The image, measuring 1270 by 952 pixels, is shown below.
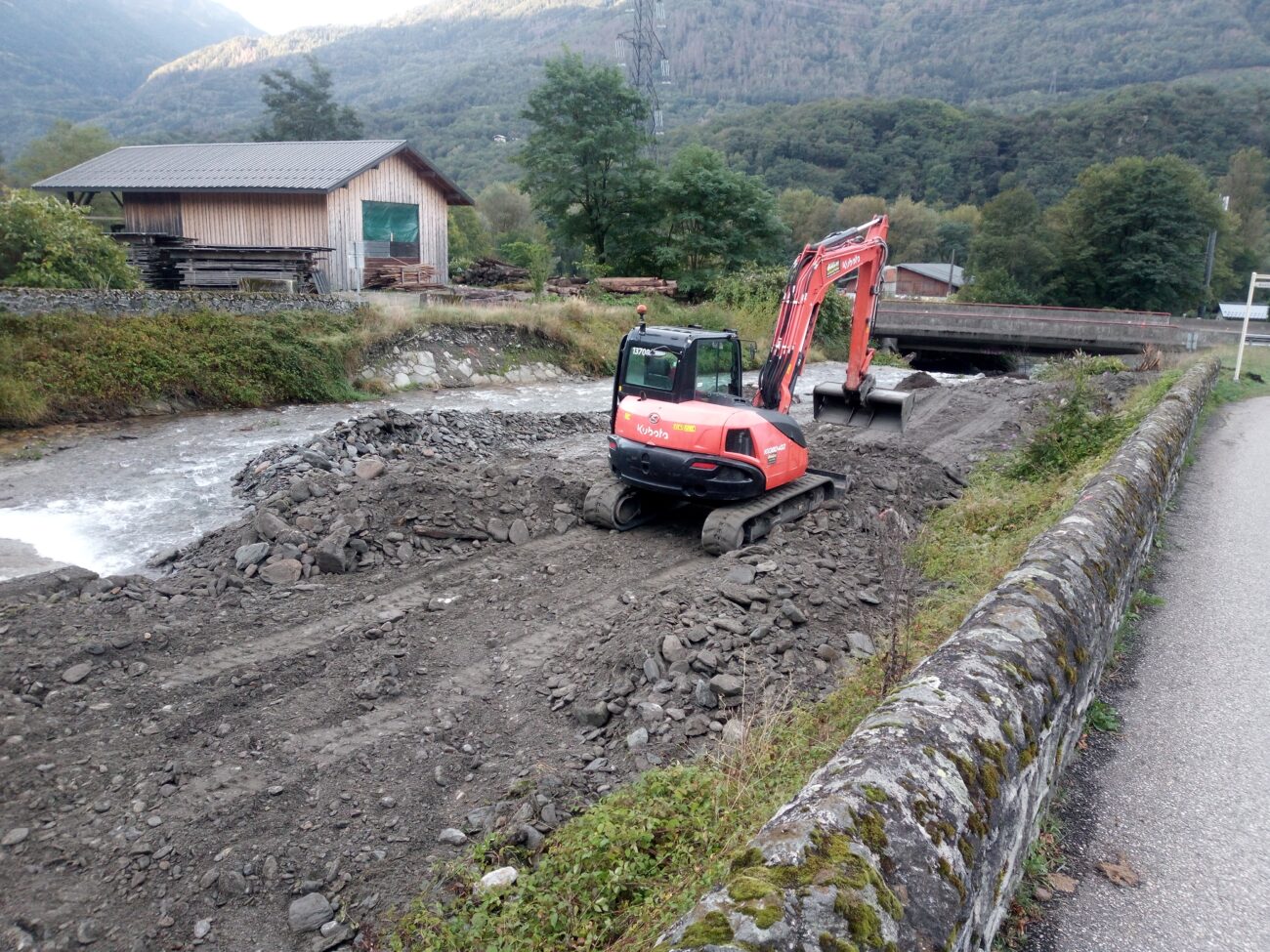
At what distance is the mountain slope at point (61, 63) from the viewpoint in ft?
413

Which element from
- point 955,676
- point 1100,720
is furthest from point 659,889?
point 1100,720

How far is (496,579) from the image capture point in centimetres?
888

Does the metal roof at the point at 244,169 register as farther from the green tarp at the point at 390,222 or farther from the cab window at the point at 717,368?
the cab window at the point at 717,368

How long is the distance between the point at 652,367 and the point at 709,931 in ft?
27.0

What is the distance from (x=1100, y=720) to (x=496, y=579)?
18.1 ft

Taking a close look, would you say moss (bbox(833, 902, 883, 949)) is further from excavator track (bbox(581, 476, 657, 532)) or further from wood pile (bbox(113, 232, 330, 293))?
wood pile (bbox(113, 232, 330, 293))

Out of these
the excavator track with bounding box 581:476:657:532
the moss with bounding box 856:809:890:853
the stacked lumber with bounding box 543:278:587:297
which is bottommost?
the excavator track with bounding box 581:476:657:532

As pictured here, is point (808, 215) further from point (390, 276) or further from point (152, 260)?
point (152, 260)

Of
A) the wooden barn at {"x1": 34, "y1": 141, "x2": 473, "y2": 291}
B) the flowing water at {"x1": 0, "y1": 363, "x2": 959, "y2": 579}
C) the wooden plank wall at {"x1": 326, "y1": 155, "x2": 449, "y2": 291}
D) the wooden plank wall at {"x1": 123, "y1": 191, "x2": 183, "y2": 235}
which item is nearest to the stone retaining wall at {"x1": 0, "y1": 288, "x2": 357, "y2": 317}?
the flowing water at {"x1": 0, "y1": 363, "x2": 959, "y2": 579}

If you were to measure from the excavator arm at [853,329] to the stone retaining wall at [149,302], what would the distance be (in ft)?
40.4

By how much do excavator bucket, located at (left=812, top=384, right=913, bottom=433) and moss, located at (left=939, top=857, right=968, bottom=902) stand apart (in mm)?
12132

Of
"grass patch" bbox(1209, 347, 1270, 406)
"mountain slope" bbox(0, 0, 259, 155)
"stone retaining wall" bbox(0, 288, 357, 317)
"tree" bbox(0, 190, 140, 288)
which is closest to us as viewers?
"stone retaining wall" bbox(0, 288, 357, 317)

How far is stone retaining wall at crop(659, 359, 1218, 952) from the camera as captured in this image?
244 centimetres

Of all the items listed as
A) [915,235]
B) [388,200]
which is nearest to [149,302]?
[388,200]
